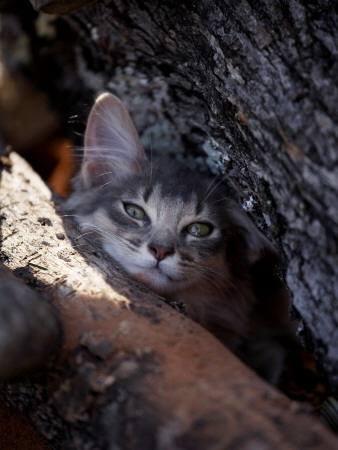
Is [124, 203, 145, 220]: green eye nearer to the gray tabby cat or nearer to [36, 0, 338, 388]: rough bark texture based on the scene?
the gray tabby cat

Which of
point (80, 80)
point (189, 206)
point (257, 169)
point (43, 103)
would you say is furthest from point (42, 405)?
point (43, 103)

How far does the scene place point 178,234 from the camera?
85.0 inches

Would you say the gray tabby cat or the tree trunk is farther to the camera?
the gray tabby cat

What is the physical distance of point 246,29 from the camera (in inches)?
63.2

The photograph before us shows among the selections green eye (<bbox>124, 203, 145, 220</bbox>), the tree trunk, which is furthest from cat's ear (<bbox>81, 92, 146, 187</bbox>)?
the tree trunk

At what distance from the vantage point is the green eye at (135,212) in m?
2.22

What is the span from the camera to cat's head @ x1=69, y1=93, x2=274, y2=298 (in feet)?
6.63

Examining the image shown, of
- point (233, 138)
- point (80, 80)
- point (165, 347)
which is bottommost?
point (80, 80)

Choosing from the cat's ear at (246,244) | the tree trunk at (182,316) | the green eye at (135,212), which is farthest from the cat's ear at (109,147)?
the cat's ear at (246,244)

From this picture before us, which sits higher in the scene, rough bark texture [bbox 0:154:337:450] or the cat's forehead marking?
rough bark texture [bbox 0:154:337:450]

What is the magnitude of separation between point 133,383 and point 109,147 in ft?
4.88

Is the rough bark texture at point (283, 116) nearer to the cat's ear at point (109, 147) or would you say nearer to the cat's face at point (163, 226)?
the cat's face at point (163, 226)

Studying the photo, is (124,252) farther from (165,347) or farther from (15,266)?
(165,347)

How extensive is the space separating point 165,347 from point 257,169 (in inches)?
27.0
